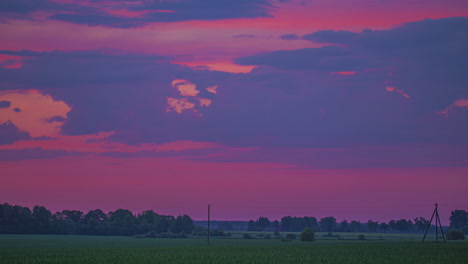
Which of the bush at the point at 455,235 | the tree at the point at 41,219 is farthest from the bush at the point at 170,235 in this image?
the bush at the point at 455,235

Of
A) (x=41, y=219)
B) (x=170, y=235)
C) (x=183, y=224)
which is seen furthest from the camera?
(x=183, y=224)

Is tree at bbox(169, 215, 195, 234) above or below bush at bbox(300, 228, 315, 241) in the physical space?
above

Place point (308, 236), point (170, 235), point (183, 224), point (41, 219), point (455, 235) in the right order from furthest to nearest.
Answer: point (183, 224)
point (41, 219)
point (170, 235)
point (455, 235)
point (308, 236)

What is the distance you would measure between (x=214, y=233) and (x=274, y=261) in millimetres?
117139

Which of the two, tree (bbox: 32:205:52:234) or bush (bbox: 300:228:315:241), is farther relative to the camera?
tree (bbox: 32:205:52:234)

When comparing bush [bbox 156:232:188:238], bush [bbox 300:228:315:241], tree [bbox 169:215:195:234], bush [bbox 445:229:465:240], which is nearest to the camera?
bush [bbox 300:228:315:241]

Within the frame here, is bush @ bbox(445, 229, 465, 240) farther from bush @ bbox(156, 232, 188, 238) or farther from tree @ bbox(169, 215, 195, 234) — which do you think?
tree @ bbox(169, 215, 195, 234)

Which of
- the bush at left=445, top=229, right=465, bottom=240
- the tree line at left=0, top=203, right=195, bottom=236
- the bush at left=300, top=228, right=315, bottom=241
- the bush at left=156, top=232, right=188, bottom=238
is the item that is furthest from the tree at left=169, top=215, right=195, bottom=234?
the bush at left=445, top=229, right=465, bottom=240

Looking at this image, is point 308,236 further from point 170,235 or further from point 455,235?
point 170,235

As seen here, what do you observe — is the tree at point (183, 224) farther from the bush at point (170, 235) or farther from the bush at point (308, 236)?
the bush at point (308, 236)

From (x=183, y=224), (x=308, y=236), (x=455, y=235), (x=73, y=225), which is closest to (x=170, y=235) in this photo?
(x=183, y=224)

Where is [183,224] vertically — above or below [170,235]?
above

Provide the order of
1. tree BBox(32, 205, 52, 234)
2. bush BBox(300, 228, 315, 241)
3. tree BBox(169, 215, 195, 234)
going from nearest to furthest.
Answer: bush BBox(300, 228, 315, 241) → tree BBox(32, 205, 52, 234) → tree BBox(169, 215, 195, 234)

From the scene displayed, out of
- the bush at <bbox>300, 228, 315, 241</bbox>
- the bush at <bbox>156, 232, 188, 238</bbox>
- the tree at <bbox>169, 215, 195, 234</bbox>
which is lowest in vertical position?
the bush at <bbox>300, 228, 315, 241</bbox>
